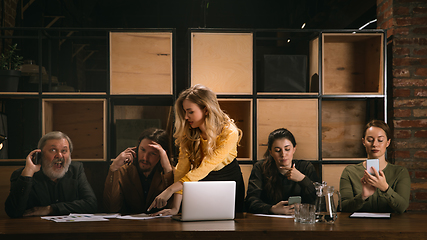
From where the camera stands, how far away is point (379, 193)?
272 centimetres

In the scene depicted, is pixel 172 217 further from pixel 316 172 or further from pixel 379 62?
pixel 379 62

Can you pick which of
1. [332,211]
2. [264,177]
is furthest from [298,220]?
[264,177]

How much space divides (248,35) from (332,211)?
1.83 metres

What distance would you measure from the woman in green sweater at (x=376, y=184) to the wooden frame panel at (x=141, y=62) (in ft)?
5.54

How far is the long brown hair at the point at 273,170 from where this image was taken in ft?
9.52

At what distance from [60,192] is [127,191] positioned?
1.79 feet

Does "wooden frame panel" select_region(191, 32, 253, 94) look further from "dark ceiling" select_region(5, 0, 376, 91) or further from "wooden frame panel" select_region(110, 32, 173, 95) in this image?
"dark ceiling" select_region(5, 0, 376, 91)

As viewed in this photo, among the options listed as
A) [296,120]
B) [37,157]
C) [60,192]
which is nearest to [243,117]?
[296,120]

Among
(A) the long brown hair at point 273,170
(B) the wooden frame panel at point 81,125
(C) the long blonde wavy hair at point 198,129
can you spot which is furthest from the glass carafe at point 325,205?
(B) the wooden frame panel at point 81,125

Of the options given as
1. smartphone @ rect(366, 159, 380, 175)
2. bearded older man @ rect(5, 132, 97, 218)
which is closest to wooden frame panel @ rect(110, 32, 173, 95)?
bearded older man @ rect(5, 132, 97, 218)

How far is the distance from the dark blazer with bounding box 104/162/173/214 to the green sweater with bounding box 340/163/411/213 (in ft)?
4.75

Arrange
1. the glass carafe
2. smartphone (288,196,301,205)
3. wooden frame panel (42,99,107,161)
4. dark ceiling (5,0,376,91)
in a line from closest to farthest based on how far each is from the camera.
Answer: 1. the glass carafe
2. smartphone (288,196,301,205)
3. wooden frame panel (42,99,107,161)
4. dark ceiling (5,0,376,91)

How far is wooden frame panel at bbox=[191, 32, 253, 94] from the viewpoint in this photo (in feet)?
10.6

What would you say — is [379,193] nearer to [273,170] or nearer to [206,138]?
[273,170]
